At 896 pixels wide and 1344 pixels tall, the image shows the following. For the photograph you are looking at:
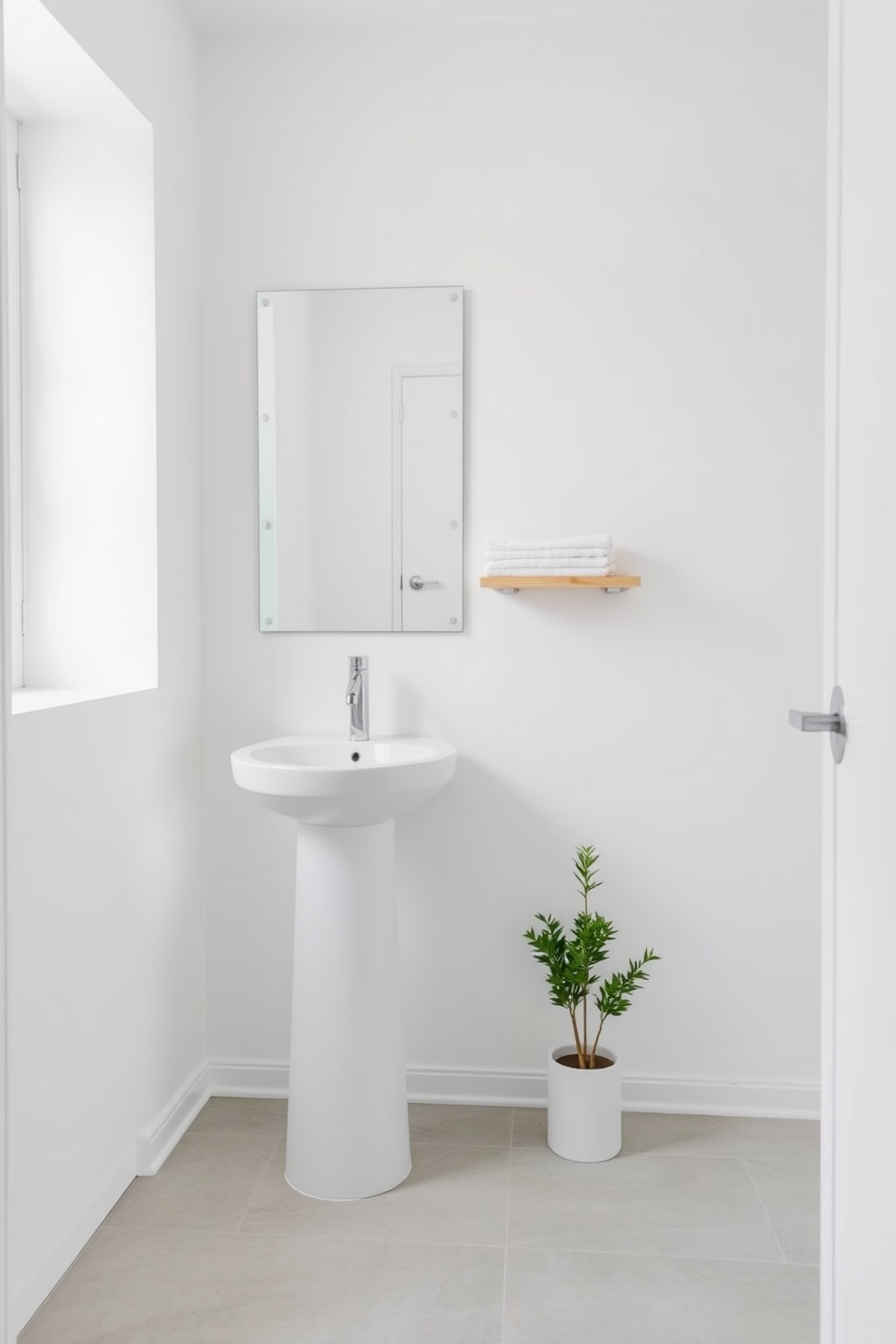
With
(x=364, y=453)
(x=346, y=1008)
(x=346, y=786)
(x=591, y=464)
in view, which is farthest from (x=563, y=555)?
(x=346, y=1008)

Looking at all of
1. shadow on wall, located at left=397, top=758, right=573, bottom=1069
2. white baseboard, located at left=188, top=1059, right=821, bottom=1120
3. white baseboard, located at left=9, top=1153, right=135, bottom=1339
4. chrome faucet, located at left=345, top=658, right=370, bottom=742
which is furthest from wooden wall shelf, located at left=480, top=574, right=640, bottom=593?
white baseboard, located at left=9, top=1153, right=135, bottom=1339

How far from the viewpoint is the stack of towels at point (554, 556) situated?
2180 millimetres

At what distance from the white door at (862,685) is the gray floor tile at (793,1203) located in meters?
0.69

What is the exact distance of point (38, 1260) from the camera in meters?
1.65

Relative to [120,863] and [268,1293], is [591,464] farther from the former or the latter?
[268,1293]

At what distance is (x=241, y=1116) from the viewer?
2.35 meters

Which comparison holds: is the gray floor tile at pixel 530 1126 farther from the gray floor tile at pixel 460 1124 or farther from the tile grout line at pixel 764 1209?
the tile grout line at pixel 764 1209

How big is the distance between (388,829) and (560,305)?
4.02 feet

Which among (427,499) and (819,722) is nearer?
(819,722)

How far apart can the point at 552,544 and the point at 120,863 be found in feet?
3.56

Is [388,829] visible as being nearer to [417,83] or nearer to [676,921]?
[676,921]

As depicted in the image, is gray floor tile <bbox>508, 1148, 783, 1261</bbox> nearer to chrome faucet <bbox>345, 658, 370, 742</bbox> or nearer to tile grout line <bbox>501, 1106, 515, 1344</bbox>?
tile grout line <bbox>501, 1106, 515, 1344</bbox>

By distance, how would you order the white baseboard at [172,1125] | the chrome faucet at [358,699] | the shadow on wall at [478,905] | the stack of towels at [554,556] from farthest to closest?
the shadow on wall at [478,905], the chrome faucet at [358,699], the stack of towels at [554,556], the white baseboard at [172,1125]

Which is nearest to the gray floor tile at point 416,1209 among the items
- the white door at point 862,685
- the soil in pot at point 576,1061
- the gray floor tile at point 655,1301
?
the gray floor tile at point 655,1301
